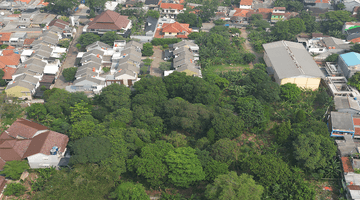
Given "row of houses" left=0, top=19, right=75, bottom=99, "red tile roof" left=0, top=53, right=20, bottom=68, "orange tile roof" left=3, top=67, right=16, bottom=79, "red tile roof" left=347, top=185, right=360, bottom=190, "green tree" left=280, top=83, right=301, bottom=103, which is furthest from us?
"red tile roof" left=0, top=53, right=20, bottom=68

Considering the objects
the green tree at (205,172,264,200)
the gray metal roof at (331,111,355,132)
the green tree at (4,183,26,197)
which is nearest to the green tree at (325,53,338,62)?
the gray metal roof at (331,111,355,132)

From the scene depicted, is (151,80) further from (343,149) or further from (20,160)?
(343,149)

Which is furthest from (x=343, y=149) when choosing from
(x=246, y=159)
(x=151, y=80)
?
(x=151, y=80)

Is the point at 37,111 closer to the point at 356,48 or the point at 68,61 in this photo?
the point at 68,61

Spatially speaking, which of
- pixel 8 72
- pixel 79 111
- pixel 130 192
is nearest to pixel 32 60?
pixel 8 72

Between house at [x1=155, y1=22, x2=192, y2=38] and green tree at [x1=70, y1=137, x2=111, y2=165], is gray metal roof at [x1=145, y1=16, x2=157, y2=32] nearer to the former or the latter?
house at [x1=155, y1=22, x2=192, y2=38]
